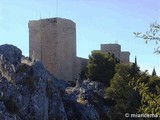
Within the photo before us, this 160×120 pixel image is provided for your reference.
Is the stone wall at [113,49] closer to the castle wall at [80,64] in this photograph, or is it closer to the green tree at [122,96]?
the castle wall at [80,64]

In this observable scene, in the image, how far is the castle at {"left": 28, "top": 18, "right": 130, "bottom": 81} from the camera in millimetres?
30000

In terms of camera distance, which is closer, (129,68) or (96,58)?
(129,68)

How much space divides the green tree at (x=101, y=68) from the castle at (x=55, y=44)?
2.02m

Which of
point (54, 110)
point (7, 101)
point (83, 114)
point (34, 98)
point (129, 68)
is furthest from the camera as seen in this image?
point (129, 68)

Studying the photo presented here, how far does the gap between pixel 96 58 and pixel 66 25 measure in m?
3.60

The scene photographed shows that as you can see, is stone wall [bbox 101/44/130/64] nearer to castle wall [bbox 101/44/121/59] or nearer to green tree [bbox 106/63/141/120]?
castle wall [bbox 101/44/121/59]

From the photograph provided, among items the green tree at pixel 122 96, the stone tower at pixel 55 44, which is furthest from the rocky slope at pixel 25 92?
the stone tower at pixel 55 44

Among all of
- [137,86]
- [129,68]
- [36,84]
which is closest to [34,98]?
[36,84]

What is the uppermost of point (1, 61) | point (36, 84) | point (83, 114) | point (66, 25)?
point (66, 25)

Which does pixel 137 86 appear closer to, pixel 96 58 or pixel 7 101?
pixel 7 101

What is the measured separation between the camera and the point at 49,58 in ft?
99.0

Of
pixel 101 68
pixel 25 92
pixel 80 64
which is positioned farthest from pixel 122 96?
pixel 80 64

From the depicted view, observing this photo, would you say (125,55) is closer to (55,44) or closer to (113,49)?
(113,49)

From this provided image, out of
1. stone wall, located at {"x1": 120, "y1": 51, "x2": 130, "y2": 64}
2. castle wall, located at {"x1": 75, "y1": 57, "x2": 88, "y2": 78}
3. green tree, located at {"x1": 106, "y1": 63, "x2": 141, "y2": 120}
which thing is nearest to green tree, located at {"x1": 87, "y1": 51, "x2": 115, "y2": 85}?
castle wall, located at {"x1": 75, "y1": 57, "x2": 88, "y2": 78}
